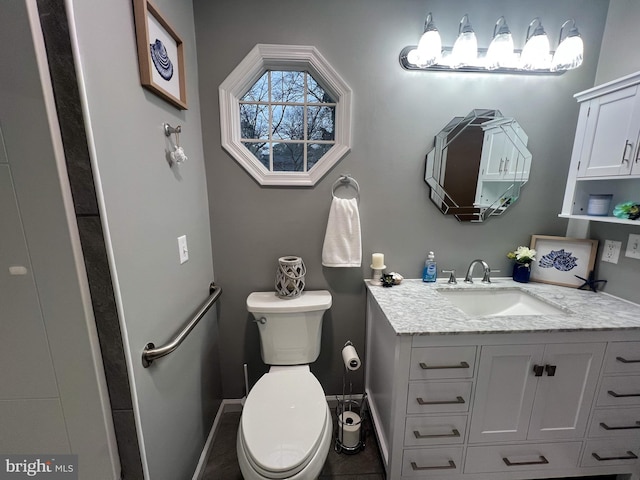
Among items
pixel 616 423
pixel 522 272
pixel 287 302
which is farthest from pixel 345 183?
pixel 616 423

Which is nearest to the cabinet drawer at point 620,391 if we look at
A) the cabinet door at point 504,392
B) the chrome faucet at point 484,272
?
the cabinet door at point 504,392

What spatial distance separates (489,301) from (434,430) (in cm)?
79

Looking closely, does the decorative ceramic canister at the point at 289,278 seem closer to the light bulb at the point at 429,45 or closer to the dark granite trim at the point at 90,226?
the dark granite trim at the point at 90,226

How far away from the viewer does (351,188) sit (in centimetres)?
149

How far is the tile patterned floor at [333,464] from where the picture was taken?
4.25 feet

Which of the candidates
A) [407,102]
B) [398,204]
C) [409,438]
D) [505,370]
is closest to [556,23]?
[407,102]

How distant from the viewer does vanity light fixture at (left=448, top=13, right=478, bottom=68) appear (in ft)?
4.08

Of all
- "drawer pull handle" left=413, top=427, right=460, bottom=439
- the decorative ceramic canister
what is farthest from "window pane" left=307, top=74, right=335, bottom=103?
"drawer pull handle" left=413, top=427, right=460, bottom=439

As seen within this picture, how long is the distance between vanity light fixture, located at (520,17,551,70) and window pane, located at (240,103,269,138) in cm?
141

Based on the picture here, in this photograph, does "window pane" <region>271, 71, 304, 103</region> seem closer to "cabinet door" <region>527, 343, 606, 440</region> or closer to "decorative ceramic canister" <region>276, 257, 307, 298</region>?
"decorative ceramic canister" <region>276, 257, 307, 298</region>

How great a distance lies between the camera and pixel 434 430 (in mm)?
1120

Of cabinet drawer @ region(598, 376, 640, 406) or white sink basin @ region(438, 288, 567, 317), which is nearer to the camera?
cabinet drawer @ region(598, 376, 640, 406)

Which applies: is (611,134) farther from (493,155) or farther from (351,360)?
(351,360)

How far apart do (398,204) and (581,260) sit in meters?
1.11
